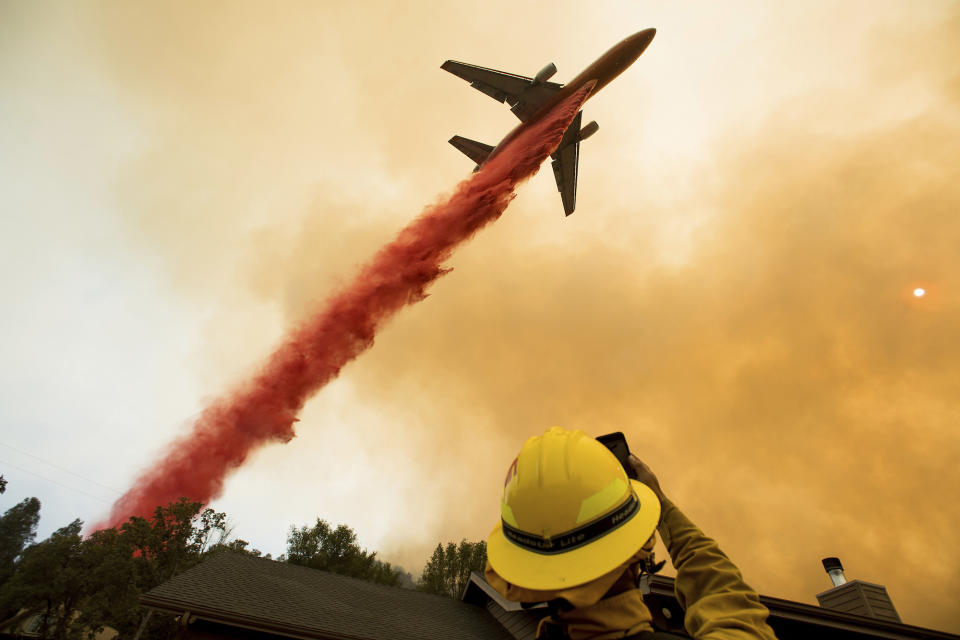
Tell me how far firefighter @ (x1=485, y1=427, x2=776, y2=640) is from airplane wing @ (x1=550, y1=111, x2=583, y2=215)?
26414 mm

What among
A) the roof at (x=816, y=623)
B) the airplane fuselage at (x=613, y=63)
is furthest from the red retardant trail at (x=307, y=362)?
the roof at (x=816, y=623)

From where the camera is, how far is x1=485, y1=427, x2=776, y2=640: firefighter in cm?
161

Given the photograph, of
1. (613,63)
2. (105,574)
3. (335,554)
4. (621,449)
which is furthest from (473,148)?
(335,554)

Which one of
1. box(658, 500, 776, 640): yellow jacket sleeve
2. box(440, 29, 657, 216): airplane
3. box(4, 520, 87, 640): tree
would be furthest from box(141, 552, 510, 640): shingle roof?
box(440, 29, 657, 216): airplane

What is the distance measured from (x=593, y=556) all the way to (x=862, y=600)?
11614mm

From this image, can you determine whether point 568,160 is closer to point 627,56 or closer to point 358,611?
point 627,56

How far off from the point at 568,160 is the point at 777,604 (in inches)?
986

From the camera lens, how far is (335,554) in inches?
1752

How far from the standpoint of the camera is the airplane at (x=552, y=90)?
2198 centimetres

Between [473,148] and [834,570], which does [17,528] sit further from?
[834,570]

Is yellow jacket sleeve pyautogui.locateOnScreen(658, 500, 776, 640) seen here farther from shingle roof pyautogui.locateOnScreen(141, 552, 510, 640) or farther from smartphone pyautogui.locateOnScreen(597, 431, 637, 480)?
shingle roof pyautogui.locateOnScreen(141, 552, 510, 640)

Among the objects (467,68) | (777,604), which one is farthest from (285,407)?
(777,604)

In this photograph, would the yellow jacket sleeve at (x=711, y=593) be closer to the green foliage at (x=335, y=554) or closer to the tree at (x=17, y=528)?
the green foliage at (x=335, y=554)

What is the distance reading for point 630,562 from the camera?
1.70 m
